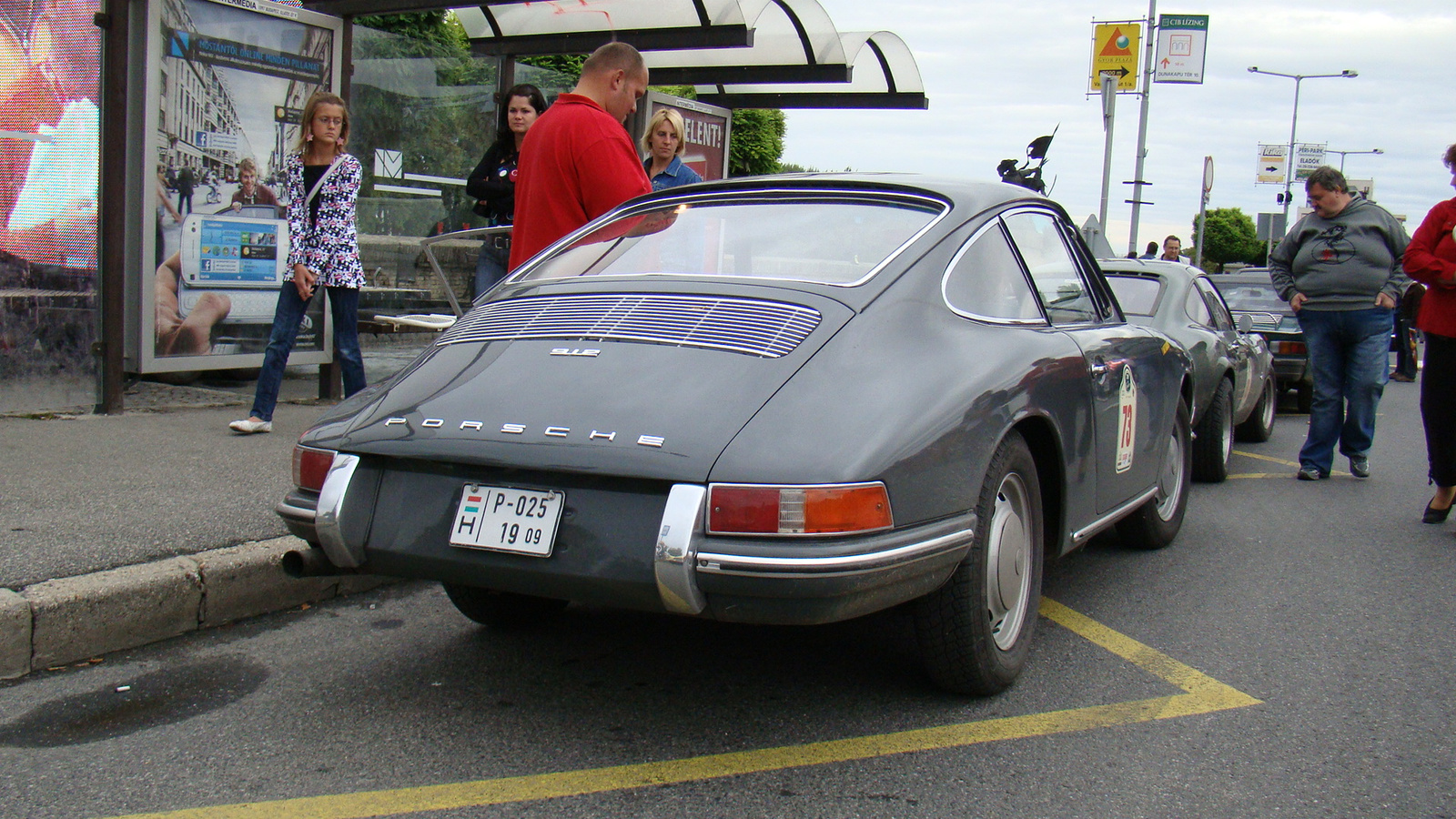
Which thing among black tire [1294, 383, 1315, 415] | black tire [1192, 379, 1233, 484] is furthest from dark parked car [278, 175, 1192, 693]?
black tire [1294, 383, 1315, 415]

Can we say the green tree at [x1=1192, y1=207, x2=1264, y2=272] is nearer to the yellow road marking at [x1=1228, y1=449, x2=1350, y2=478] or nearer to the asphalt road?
the yellow road marking at [x1=1228, y1=449, x2=1350, y2=478]

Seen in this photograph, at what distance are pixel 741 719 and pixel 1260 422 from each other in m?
7.29

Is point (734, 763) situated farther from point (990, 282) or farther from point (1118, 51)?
point (1118, 51)

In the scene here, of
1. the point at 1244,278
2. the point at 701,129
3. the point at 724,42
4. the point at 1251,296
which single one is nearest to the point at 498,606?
the point at 724,42

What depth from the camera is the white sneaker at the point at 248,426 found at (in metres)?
Answer: 6.23

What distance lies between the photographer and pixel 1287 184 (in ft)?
180

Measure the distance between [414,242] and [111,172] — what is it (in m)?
2.70

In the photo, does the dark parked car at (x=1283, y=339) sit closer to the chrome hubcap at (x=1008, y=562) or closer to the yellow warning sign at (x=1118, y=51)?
the yellow warning sign at (x=1118, y=51)

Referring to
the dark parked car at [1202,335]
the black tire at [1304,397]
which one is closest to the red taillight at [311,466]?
the dark parked car at [1202,335]

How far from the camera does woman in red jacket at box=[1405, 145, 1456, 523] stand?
582 centimetres

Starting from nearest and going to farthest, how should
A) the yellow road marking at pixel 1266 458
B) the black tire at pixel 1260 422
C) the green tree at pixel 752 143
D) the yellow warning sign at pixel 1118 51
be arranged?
1. the yellow road marking at pixel 1266 458
2. the black tire at pixel 1260 422
3. the yellow warning sign at pixel 1118 51
4. the green tree at pixel 752 143

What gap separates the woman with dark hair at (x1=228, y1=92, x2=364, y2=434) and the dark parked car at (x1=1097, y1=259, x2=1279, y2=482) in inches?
174

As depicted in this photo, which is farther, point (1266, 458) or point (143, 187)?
point (1266, 458)

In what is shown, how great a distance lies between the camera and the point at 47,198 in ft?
21.4
